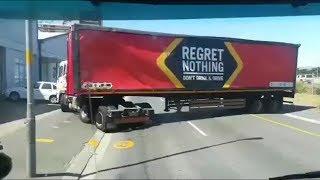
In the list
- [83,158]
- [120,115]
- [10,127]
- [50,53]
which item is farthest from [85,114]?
[50,53]

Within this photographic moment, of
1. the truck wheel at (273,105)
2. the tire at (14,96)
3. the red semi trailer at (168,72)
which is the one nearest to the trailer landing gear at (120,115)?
the red semi trailer at (168,72)

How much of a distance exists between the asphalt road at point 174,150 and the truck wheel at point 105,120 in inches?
18.5

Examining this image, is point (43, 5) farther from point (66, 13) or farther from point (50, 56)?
point (50, 56)

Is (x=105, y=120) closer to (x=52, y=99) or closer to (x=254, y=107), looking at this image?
(x=254, y=107)

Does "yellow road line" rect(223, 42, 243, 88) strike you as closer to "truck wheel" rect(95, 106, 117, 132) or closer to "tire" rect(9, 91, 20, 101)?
"truck wheel" rect(95, 106, 117, 132)

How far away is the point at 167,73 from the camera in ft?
76.3

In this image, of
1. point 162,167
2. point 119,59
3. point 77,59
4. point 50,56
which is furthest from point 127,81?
point 50,56

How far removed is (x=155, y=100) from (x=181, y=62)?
14.6 m

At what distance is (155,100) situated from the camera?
38188mm

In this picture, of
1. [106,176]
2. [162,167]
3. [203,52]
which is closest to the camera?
[106,176]

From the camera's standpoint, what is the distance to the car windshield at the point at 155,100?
18.8 feet

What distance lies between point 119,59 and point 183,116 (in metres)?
6.63

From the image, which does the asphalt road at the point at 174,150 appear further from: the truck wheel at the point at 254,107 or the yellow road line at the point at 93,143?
the truck wheel at the point at 254,107

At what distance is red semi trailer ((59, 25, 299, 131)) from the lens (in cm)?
2034
